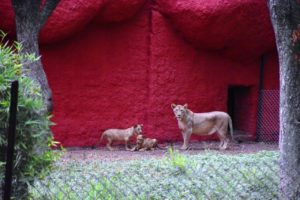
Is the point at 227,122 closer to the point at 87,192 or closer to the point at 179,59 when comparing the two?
the point at 179,59

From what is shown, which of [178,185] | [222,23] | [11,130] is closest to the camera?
[11,130]

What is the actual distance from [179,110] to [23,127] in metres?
7.47

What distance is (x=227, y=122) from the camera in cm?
1234

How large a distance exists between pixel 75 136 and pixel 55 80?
1.25 m

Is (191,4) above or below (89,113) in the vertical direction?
above

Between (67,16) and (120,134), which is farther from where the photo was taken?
(120,134)

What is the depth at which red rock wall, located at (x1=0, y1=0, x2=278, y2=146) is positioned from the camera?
11.9m

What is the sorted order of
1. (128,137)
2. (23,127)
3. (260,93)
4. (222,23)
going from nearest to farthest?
(23,127) → (128,137) → (222,23) → (260,93)

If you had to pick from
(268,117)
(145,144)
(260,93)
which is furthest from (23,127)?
(268,117)

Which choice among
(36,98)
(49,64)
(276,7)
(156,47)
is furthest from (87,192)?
(156,47)

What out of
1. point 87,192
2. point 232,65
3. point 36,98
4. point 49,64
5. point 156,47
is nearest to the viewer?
point 36,98

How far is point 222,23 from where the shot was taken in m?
12.3

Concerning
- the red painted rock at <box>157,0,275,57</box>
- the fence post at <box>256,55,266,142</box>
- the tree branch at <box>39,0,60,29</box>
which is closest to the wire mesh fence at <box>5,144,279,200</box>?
the tree branch at <box>39,0,60,29</box>

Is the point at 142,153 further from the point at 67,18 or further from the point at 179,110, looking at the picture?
the point at 67,18
